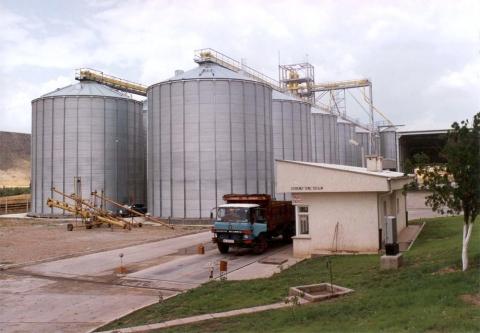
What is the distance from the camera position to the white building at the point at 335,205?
20188mm

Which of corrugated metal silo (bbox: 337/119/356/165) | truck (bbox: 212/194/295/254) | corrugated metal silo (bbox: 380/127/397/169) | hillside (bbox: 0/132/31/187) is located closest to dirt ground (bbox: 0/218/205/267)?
truck (bbox: 212/194/295/254)

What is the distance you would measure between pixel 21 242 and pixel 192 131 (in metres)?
17.0

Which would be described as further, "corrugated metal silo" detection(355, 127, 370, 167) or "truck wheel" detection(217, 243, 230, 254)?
"corrugated metal silo" detection(355, 127, 370, 167)

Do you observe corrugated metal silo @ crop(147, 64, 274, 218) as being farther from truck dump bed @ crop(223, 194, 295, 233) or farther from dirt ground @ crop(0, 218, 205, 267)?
truck dump bed @ crop(223, 194, 295, 233)

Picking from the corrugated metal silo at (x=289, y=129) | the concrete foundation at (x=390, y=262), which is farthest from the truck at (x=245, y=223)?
the corrugated metal silo at (x=289, y=129)

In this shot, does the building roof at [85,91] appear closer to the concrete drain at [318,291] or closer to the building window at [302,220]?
the building window at [302,220]

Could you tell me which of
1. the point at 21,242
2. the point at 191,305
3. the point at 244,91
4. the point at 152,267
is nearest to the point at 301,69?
the point at 244,91

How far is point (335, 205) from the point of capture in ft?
68.5

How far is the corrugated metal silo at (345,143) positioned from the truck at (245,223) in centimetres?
5417

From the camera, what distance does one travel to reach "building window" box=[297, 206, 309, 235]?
21.7 metres

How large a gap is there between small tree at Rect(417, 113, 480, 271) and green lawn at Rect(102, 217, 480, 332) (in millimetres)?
1469

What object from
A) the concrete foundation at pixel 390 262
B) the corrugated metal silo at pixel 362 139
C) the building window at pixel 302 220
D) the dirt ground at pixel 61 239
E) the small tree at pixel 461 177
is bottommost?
the dirt ground at pixel 61 239

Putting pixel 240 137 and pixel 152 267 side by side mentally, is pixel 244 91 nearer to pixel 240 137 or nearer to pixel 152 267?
pixel 240 137

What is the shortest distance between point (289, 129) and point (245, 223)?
114ft
